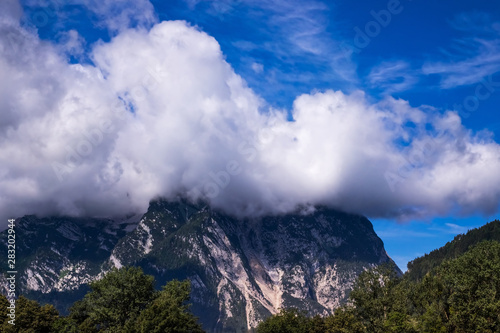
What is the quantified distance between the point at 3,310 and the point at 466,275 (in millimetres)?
147548

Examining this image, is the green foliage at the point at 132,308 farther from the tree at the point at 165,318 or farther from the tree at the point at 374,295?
the tree at the point at 374,295

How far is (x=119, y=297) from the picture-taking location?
148 m

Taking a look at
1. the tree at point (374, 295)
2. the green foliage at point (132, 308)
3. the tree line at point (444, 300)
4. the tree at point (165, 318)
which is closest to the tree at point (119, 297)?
the green foliage at point (132, 308)

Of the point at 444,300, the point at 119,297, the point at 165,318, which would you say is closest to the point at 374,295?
the point at 444,300

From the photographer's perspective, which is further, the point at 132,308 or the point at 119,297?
the point at 132,308

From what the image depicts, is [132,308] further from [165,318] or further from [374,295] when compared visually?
[374,295]

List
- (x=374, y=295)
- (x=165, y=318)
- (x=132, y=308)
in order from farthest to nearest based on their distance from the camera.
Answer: (x=374, y=295) < (x=132, y=308) < (x=165, y=318)

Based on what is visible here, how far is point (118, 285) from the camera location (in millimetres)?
150625

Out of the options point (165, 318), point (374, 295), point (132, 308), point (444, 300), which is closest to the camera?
point (165, 318)

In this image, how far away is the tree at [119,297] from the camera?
14562cm

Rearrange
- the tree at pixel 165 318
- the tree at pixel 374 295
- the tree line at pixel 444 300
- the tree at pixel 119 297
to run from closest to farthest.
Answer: the tree line at pixel 444 300
the tree at pixel 165 318
the tree at pixel 119 297
the tree at pixel 374 295

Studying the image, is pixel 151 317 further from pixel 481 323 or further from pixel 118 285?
pixel 481 323

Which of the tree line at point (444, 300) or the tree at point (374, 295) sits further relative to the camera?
the tree at point (374, 295)

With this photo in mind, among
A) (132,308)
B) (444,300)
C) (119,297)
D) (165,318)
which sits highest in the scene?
(119,297)
